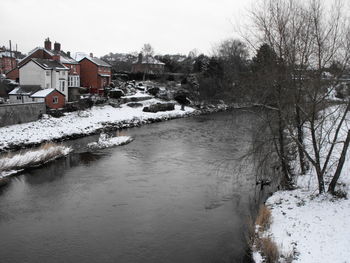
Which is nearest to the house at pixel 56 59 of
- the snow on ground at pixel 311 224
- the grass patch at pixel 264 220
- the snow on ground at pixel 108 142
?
the snow on ground at pixel 108 142

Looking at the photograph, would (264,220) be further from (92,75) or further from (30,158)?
(92,75)

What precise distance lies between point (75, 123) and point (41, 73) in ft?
28.8

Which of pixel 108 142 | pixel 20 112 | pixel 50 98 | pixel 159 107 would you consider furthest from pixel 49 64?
pixel 108 142

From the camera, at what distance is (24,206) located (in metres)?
15.5

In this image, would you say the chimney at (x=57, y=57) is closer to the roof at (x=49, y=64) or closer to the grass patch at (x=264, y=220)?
the roof at (x=49, y=64)

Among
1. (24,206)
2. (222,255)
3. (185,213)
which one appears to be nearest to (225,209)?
(185,213)

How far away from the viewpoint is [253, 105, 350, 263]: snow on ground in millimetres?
10492

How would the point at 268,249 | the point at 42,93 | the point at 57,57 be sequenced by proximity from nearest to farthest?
Answer: the point at 268,249
the point at 42,93
the point at 57,57

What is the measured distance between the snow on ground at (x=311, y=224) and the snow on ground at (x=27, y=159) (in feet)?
47.5

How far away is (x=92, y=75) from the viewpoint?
49.2 m

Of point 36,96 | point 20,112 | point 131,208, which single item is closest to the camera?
point 131,208

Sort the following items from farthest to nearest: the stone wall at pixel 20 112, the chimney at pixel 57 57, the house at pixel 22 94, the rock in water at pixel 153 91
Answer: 1. the rock in water at pixel 153 91
2. the chimney at pixel 57 57
3. the house at pixel 22 94
4. the stone wall at pixel 20 112

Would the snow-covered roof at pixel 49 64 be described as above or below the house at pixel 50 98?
above

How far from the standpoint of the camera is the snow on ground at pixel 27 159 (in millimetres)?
20031
